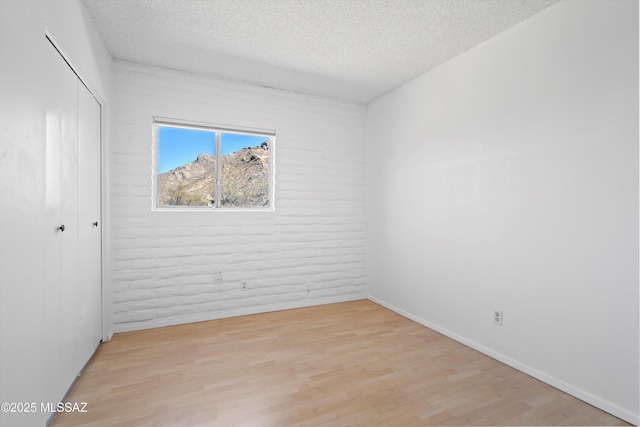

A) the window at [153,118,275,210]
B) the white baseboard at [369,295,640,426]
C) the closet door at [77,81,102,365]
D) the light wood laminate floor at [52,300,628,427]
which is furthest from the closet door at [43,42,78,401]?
the white baseboard at [369,295,640,426]

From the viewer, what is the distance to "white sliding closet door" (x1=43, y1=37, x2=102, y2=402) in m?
1.65

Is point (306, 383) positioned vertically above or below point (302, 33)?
below

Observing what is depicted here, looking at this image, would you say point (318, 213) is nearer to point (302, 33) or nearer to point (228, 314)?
point (228, 314)

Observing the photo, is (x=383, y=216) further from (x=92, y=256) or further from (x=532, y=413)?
(x=92, y=256)

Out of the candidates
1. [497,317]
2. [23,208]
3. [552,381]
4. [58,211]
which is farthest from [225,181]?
[552,381]

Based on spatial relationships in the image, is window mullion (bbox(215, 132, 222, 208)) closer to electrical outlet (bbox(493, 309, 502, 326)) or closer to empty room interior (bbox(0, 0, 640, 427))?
empty room interior (bbox(0, 0, 640, 427))

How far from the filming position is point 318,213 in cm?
390

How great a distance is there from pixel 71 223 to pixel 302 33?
2.22 m

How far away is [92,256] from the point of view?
7.89ft

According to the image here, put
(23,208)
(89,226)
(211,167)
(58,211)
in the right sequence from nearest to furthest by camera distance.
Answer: (23,208)
(58,211)
(89,226)
(211,167)

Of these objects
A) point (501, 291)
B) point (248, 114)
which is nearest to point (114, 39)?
point (248, 114)

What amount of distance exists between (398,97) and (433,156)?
969mm

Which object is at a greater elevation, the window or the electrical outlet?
the window

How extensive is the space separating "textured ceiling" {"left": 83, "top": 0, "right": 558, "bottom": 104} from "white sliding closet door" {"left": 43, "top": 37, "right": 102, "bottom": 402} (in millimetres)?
710
